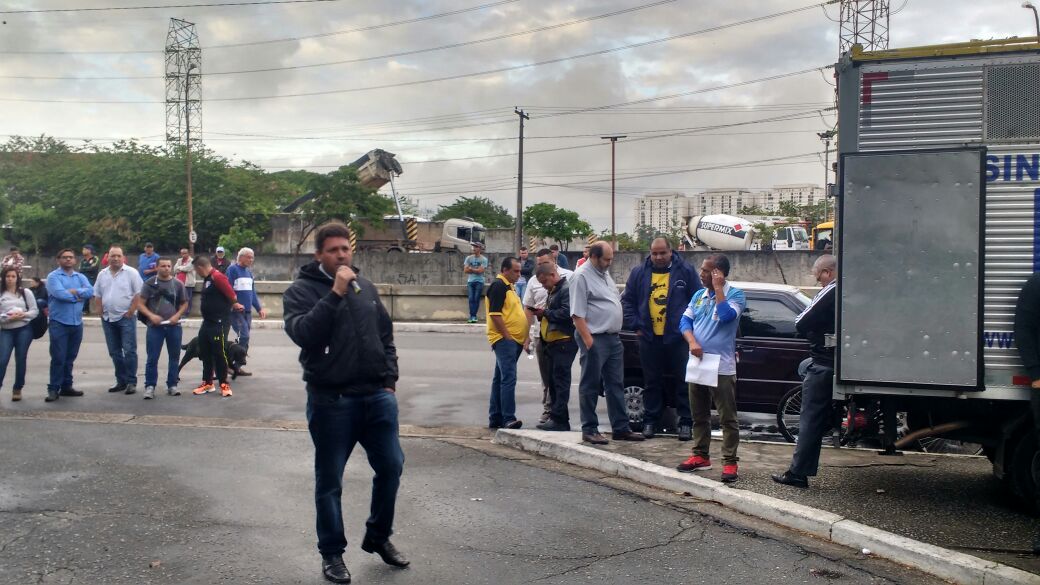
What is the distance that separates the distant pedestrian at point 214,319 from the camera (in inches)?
463

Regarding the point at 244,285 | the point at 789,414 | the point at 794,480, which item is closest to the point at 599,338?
the point at 789,414

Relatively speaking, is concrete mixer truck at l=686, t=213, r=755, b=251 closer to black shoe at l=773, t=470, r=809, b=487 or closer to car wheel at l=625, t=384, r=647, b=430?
car wheel at l=625, t=384, r=647, b=430

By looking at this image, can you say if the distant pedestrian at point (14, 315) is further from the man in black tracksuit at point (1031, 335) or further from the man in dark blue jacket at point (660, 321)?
A: the man in black tracksuit at point (1031, 335)

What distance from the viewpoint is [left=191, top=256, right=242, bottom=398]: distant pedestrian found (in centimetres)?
1176

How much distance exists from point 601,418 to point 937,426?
451 centimetres

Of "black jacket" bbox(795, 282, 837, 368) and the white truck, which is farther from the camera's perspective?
"black jacket" bbox(795, 282, 837, 368)

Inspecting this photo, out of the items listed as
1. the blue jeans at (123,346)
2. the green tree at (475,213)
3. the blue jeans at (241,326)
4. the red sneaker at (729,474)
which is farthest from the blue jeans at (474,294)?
the green tree at (475,213)

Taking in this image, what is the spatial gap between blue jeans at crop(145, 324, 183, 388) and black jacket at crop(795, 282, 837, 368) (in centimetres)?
774

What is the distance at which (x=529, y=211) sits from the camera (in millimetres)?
69812

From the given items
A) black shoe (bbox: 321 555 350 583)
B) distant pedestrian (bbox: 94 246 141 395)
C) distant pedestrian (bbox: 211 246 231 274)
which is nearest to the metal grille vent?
black shoe (bbox: 321 555 350 583)

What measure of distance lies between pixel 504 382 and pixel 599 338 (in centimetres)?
122

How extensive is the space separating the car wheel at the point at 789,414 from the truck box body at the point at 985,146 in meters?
2.81

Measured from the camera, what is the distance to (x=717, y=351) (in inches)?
289

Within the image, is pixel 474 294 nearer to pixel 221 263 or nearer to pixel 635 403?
pixel 221 263
